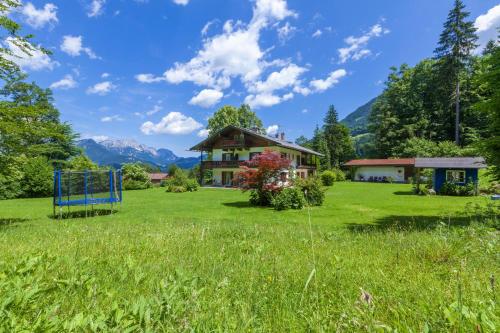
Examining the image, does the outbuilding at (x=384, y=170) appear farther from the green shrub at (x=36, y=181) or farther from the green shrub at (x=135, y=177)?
the green shrub at (x=36, y=181)

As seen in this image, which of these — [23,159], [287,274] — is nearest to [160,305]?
[287,274]

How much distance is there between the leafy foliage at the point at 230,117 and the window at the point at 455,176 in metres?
32.3

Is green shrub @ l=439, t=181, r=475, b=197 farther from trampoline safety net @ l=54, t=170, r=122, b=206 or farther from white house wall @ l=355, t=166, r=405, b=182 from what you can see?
trampoline safety net @ l=54, t=170, r=122, b=206

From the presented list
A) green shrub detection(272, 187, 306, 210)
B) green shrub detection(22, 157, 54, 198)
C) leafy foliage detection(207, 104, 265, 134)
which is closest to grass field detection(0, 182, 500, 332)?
green shrub detection(272, 187, 306, 210)

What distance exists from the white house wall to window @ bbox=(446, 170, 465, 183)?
20.6 m

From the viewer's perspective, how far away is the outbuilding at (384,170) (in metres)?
42.9

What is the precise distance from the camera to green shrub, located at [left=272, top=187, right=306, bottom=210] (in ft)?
46.8

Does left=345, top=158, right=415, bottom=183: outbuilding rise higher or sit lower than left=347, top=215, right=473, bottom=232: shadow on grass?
higher

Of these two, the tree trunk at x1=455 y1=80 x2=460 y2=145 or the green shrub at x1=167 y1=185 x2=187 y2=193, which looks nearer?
the green shrub at x1=167 y1=185 x2=187 y2=193

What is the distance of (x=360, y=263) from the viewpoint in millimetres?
3377

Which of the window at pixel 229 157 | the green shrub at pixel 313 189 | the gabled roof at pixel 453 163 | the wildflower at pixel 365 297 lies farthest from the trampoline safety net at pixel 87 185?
the gabled roof at pixel 453 163

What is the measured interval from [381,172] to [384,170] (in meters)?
0.59

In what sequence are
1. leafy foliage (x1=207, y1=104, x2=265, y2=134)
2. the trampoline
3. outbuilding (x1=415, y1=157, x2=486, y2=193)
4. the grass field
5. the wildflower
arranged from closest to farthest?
the grass field
the wildflower
the trampoline
outbuilding (x1=415, y1=157, x2=486, y2=193)
leafy foliage (x1=207, y1=104, x2=265, y2=134)

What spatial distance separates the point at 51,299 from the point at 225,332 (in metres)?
1.53
